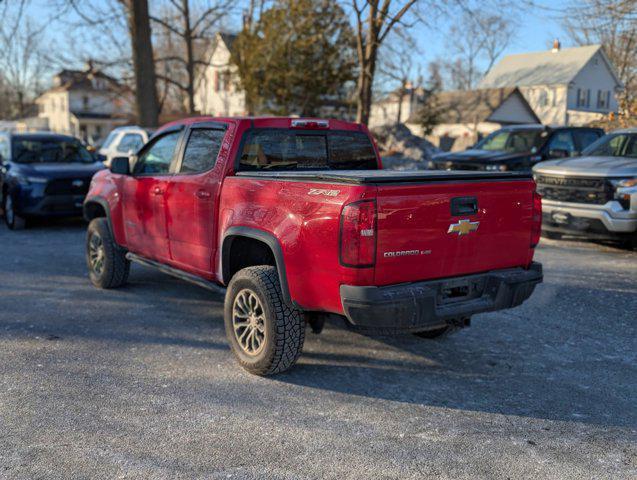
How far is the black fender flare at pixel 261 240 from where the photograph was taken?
168 inches

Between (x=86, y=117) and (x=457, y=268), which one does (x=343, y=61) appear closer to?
(x=457, y=268)

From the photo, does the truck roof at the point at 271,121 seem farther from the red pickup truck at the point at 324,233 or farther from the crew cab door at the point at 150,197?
the crew cab door at the point at 150,197

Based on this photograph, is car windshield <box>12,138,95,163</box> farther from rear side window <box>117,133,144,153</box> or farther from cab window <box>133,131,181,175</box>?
cab window <box>133,131,181,175</box>

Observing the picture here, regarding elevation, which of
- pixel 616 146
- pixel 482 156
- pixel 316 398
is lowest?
pixel 316 398

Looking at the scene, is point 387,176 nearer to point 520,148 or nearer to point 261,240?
point 261,240

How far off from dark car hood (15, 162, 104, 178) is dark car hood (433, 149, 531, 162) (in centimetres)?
722

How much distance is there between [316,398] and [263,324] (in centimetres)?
67

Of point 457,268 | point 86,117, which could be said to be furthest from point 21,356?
point 86,117

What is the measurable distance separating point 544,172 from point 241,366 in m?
6.86

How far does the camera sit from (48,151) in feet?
39.6

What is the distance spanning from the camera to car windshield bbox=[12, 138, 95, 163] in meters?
11.9

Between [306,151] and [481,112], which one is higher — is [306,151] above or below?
below

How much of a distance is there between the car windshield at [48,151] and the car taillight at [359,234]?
32.0 ft

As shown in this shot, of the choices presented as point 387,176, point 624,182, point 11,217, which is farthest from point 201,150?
point 11,217
